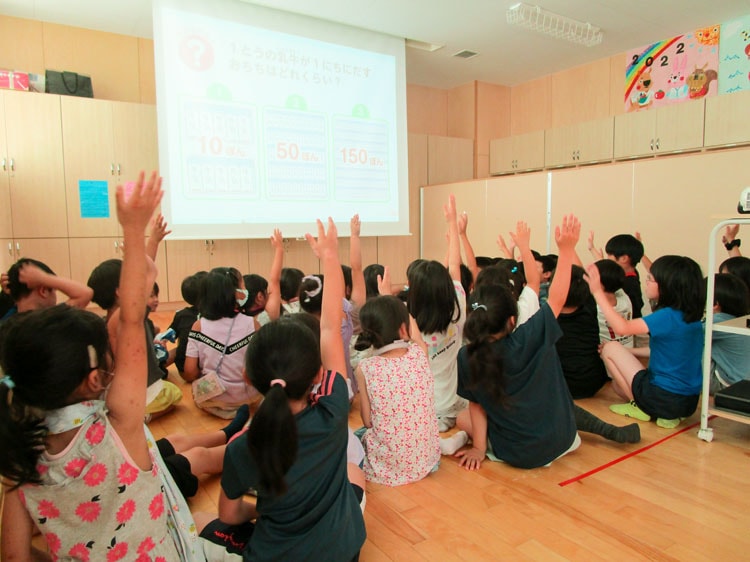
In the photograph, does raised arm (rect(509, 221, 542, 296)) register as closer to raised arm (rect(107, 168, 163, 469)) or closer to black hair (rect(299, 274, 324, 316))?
black hair (rect(299, 274, 324, 316))

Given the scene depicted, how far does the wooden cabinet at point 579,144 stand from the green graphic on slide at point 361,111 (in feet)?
7.97

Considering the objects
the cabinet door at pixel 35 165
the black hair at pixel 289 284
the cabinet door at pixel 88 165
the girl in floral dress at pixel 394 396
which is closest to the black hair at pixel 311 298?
the black hair at pixel 289 284

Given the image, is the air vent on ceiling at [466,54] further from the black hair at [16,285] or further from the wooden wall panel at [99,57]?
the black hair at [16,285]

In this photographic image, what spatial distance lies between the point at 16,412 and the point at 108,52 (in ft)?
18.5

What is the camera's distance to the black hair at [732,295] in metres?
2.49

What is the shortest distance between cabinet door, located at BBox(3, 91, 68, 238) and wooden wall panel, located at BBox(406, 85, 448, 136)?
4.44 meters

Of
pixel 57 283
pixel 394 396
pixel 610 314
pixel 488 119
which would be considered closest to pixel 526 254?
pixel 610 314

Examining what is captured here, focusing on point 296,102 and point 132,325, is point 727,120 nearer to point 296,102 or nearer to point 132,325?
point 296,102

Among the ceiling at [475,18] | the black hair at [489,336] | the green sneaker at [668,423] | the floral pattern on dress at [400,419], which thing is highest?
the ceiling at [475,18]

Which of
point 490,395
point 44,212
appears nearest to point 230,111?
point 44,212

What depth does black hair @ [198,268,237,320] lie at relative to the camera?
2367 mm

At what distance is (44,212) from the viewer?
4938 millimetres

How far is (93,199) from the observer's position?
513 centimetres

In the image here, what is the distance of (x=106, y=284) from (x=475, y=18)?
15.0ft
